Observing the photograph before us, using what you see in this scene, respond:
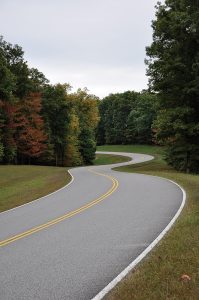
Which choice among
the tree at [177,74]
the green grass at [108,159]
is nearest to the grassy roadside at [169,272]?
the tree at [177,74]

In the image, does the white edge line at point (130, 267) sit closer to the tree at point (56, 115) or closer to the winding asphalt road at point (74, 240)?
the winding asphalt road at point (74, 240)

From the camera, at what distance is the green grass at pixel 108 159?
86694 millimetres

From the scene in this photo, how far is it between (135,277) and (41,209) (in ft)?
38.4

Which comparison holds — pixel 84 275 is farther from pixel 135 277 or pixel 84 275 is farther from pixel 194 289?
pixel 194 289

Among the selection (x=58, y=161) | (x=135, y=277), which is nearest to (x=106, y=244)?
(x=135, y=277)

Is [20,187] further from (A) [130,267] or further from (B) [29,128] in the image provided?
(B) [29,128]

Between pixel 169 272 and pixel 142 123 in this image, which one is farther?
pixel 142 123

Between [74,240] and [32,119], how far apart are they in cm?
5066

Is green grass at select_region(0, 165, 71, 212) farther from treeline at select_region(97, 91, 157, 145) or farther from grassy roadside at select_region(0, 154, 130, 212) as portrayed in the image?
treeline at select_region(97, 91, 157, 145)

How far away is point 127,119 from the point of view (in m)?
133

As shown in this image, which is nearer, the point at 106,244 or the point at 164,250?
the point at 164,250

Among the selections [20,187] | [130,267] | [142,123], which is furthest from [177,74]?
[142,123]

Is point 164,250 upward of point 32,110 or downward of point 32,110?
downward

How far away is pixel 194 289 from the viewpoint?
714 centimetres
